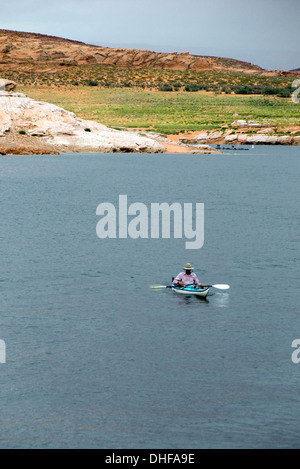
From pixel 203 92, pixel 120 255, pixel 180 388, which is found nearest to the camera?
pixel 180 388

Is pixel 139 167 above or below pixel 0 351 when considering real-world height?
above

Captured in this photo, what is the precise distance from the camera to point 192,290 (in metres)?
28.7

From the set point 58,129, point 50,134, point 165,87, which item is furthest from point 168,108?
point 50,134

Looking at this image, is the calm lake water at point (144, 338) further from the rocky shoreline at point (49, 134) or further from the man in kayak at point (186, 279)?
the rocky shoreline at point (49, 134)

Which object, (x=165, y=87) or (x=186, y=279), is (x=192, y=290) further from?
(x=165, y=87)

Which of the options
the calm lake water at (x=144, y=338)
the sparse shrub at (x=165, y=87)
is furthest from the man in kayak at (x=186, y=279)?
the sparse shrub at (x=165, y=87)

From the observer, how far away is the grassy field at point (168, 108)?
13175cm

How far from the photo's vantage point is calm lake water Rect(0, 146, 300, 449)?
59.7 ft

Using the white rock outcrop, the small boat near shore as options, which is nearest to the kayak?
the white rock outcrop

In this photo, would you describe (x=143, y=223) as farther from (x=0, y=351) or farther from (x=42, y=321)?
(x=0, y=351)

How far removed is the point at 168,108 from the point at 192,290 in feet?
415

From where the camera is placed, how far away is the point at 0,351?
22.6 m
